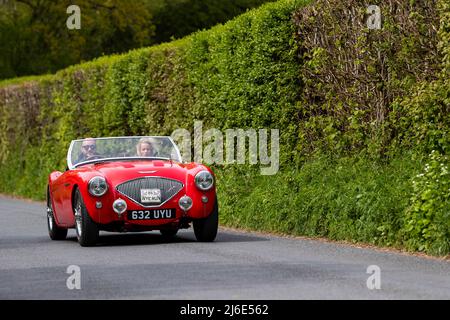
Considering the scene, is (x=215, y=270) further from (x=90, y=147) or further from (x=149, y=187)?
(x=90, y=147)

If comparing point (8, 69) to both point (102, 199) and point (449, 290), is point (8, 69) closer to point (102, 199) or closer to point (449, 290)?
point (102, 199)

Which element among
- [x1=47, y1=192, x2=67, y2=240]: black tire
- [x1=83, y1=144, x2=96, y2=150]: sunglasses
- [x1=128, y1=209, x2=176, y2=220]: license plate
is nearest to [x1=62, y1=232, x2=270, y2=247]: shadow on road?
[x1=47, y1=192, x2=67, y2=240]: black tire

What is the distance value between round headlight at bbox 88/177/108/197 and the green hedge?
286 cm

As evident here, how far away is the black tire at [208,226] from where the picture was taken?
15.1 m

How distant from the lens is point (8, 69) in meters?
50.9

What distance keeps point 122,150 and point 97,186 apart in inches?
71.4

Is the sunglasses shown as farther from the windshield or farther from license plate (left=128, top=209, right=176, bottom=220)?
license plate (left=128, top=209, right=176, bottom=220)

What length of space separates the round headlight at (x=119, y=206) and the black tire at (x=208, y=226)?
40.3 inches

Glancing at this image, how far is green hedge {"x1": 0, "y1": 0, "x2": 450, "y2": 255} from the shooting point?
557 inches

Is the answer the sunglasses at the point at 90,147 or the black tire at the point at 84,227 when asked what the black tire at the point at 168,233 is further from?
the black tire at the point at 84,227

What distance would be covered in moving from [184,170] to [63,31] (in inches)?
1620

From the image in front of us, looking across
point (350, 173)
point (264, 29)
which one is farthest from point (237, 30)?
point (350, 173)

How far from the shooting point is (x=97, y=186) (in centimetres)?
1459

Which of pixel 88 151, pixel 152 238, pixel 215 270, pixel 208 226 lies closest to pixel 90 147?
pixel 88 151
